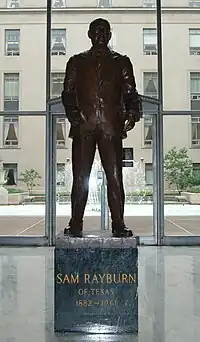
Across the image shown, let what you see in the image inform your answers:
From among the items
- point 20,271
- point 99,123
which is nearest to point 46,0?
point 20,271

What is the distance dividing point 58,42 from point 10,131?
185 centimetres

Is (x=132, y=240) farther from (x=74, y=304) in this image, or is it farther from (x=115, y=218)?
(x=74, y=304)

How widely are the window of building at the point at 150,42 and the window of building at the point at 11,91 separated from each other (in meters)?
2.44

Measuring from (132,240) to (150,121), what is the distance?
518 cm

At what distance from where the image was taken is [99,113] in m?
3.41

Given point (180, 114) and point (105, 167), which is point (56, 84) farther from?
point (105, 167)

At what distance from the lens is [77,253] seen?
3242 millimetres

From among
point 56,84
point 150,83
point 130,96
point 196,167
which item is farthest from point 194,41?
point 130,96

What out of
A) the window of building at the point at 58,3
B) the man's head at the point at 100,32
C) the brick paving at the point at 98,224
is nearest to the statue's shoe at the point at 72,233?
the man's head at the point at 100,32

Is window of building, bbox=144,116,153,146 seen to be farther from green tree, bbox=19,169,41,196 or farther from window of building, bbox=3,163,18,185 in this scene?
window of building, bbox=3,163,18,185

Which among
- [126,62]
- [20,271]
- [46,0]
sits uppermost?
[46,0]

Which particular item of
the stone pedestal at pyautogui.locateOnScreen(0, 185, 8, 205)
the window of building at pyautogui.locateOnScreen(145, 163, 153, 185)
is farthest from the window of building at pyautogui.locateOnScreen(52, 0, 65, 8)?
the stone pedestal at pyautogui.locateOnScreen(0, 185, 8, 205)

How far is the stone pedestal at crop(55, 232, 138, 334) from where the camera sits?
3.22m

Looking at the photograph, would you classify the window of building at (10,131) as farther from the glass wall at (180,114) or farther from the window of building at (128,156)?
the glass wall at (180,114)
